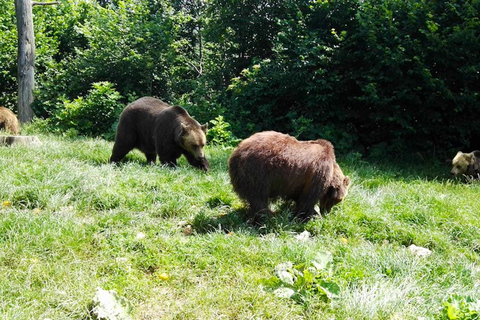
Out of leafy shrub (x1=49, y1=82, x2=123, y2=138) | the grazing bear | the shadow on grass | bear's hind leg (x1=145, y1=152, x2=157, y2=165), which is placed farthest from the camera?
leafy shrub (x1=49, y1=82, x2=123, y2=138)

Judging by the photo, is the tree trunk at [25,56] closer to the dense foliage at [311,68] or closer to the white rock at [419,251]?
the dense foliage at [311,68]

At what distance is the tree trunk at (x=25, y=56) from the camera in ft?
44.8

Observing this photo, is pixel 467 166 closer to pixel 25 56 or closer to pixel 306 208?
pixel 306 208

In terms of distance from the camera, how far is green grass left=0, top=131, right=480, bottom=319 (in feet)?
10.6

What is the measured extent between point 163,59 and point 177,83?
3.75 feet

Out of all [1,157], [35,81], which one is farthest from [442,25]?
[35,81]

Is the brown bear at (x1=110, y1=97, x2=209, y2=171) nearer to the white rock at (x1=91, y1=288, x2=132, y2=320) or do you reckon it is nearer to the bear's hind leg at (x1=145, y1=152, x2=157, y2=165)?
the bear's hind leg at (x1=145, y1=152, x2=157, y2=165)

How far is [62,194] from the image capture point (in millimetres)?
5266

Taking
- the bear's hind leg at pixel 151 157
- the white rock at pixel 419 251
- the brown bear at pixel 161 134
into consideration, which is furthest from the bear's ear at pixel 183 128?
the white rock at pixel 419 251

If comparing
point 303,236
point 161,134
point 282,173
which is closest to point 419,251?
point 303,236

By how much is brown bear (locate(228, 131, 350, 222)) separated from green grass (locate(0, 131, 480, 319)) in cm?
25

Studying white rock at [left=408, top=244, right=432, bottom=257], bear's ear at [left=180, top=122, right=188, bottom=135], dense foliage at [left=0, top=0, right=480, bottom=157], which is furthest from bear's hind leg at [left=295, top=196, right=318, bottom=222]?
dense foliage at [left=0, top=0, right=480, bottom=157]

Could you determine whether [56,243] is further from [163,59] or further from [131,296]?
[163,59]

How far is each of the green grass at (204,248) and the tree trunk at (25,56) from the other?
891 cm
